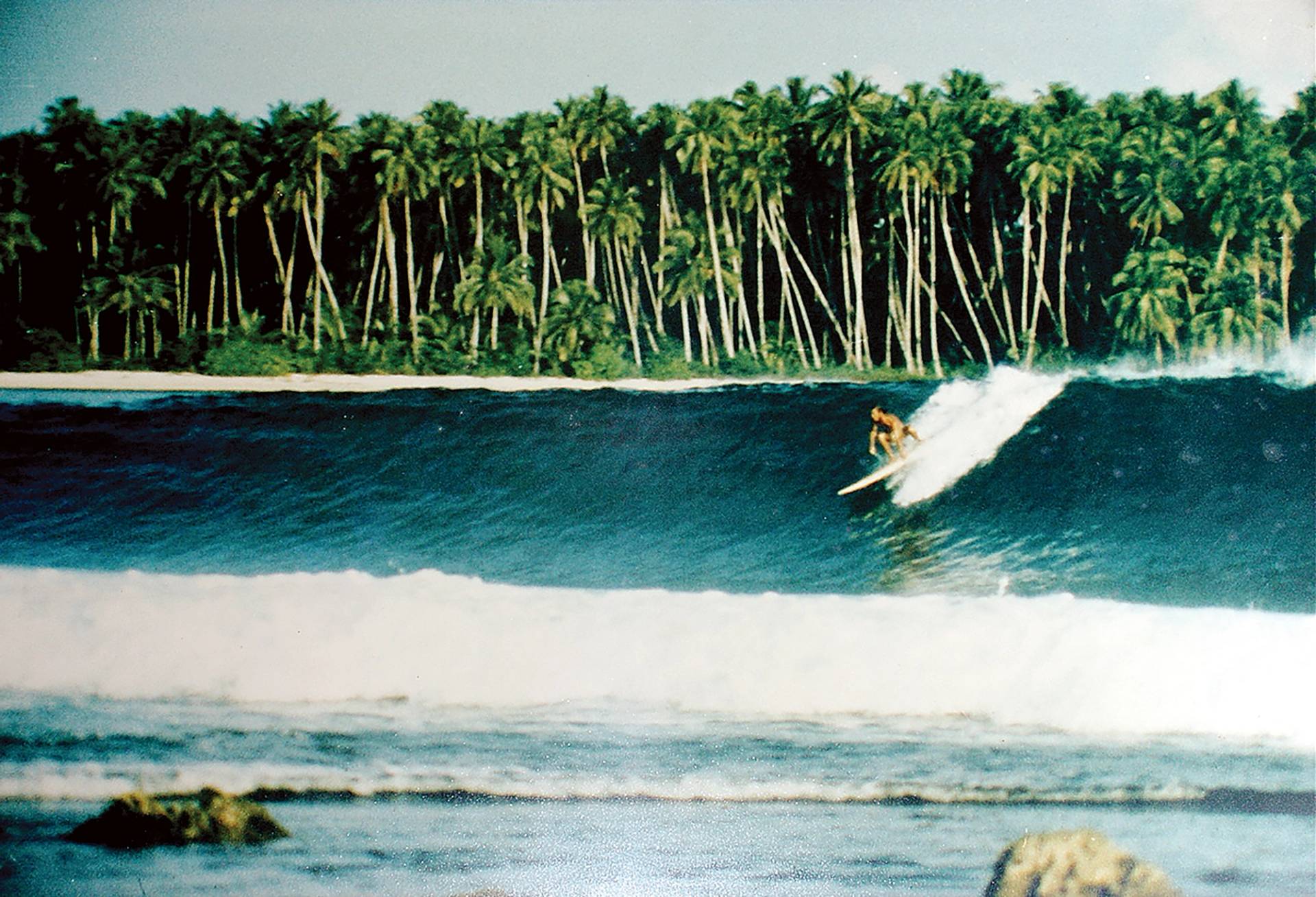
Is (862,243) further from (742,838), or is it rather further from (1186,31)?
(742,838)

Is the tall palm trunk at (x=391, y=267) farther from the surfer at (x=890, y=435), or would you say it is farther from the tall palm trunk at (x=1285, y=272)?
the tall palm trunk at (x=1285, y=272)

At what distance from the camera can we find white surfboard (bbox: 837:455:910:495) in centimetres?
323

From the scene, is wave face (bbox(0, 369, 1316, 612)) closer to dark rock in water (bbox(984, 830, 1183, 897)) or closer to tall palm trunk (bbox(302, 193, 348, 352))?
tall palm trunk (bbox(302, 193, 348, 352))

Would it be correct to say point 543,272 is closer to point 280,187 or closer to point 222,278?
point 280,187

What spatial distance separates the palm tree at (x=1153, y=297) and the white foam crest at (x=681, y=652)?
852mm

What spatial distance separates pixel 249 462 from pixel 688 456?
142cm

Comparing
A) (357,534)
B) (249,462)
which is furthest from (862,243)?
(249,462)

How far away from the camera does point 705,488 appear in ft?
10.5

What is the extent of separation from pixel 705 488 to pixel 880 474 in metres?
0.57

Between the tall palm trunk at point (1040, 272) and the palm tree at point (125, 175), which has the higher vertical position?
the palm tree at point (125, 175)

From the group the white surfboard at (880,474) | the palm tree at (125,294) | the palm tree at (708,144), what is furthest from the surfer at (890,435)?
the palm tree at (125,294)

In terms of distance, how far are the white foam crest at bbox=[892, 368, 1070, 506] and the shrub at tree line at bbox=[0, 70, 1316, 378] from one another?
8 cm

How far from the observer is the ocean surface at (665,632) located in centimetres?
305

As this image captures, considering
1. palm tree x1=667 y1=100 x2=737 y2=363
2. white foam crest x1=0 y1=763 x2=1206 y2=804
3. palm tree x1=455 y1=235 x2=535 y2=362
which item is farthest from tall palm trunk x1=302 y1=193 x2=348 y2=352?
white foam crest x1=0 y1=763 x2=1206 y2=804
